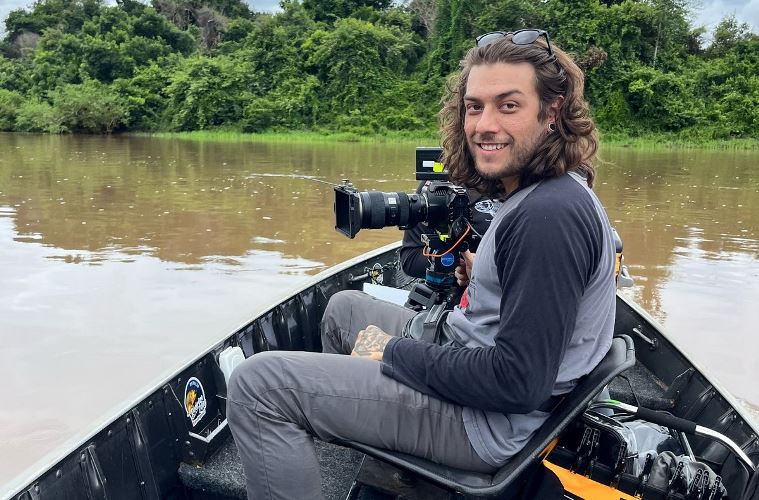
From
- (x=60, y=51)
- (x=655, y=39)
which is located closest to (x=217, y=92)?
(x=60, y=51)

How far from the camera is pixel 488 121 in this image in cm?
146

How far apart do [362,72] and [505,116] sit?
2655cm

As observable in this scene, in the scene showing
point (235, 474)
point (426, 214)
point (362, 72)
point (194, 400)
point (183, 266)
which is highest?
point (362, 72)

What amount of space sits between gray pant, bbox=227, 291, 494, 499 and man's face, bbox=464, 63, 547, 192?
1.89ft

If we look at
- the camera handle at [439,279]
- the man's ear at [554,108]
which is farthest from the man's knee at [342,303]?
the man's ear at [554,108]

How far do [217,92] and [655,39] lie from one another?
18.4 meters

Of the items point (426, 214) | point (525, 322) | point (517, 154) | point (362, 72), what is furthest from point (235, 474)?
point (362, 72)

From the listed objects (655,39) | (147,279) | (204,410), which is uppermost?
(655,39)

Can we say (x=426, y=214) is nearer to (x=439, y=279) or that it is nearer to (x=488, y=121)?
(x=439, y=279)

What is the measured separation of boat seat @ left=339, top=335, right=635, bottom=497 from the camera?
1400 millimetres

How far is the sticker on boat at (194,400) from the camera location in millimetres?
2084

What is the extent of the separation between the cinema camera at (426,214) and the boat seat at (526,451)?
62cm

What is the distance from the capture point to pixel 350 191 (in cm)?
192

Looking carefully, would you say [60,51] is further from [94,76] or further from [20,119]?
[20,119]
